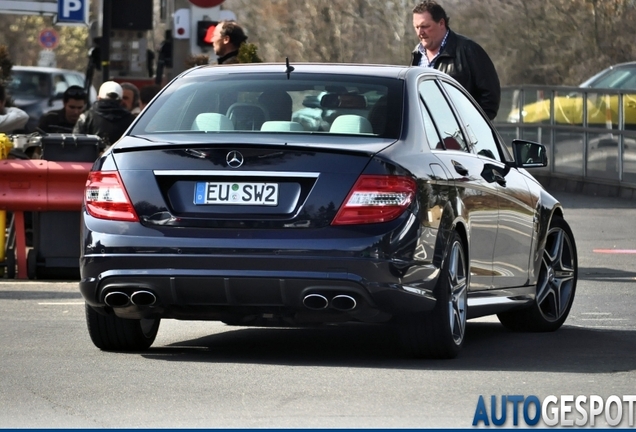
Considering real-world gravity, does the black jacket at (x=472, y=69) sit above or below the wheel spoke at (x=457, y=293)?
above

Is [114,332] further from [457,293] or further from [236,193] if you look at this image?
[457,293]

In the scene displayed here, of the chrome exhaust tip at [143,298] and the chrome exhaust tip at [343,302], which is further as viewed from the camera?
the chrome exhaust tip at [143,298]

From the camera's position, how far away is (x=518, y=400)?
713 centimetres

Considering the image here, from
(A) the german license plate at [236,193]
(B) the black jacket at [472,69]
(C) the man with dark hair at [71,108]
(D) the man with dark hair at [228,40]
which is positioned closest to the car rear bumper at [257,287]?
(A) the german license plate at [236,193]

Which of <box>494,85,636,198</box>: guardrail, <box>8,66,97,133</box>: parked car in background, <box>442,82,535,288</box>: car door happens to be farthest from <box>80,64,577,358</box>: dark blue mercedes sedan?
<box>8,66,97,133</box>: parked car in background

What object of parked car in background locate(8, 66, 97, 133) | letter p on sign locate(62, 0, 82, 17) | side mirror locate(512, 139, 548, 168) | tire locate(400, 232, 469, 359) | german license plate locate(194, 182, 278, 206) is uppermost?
german license plate locate(194, 182, 278, 206)

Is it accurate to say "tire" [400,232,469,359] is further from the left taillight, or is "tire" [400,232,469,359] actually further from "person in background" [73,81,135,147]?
"person in background" [73,81,135,147]

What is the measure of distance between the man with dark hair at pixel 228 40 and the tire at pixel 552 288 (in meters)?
5.08

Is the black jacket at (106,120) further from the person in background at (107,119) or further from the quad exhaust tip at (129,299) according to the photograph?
the quad exhaust tip at (129,299)

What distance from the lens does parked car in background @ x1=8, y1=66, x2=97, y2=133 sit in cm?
3812

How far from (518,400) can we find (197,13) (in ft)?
56.4

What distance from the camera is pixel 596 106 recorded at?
2483 centimetres

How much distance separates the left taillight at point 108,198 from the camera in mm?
8203

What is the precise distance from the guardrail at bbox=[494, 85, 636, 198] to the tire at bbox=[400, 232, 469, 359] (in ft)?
49.6
